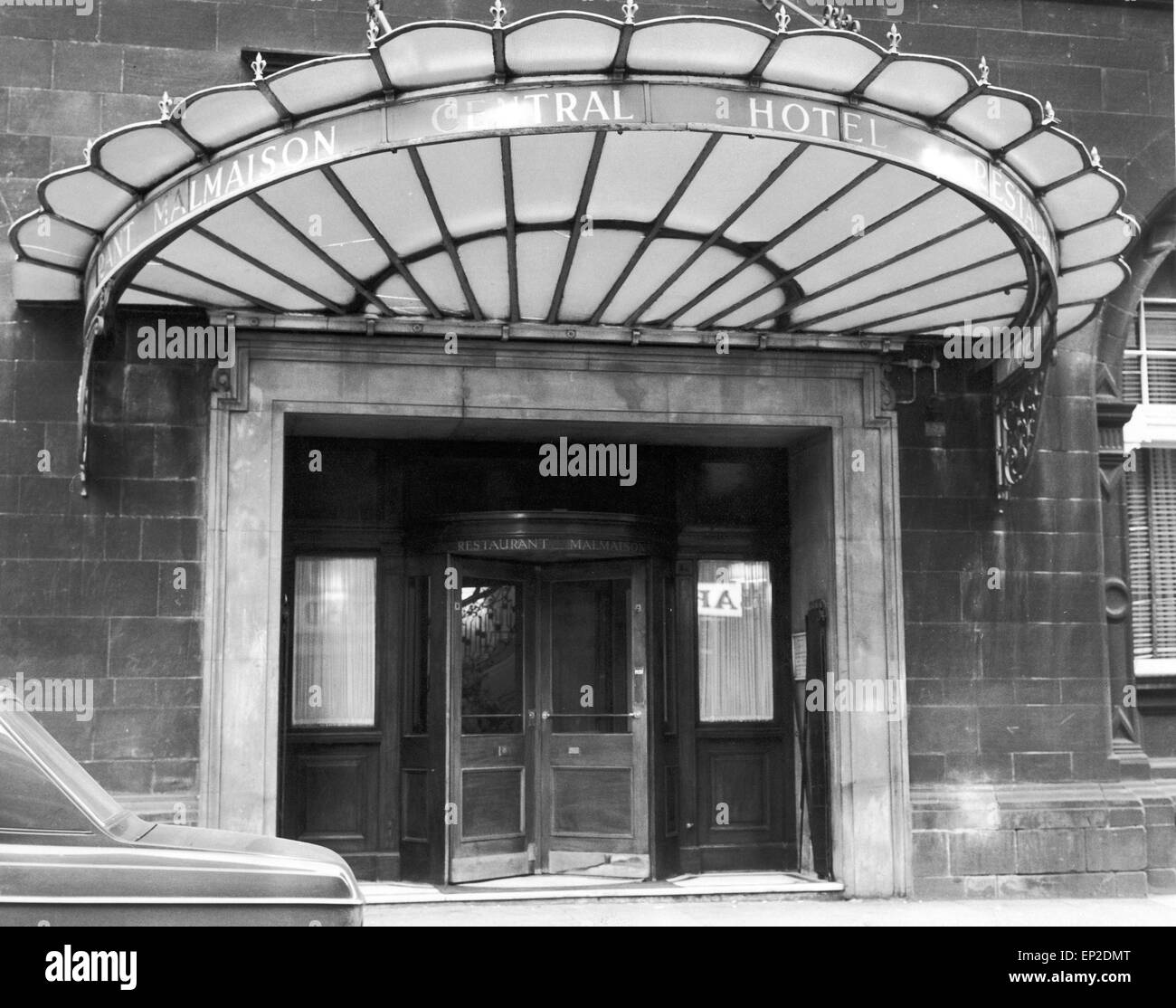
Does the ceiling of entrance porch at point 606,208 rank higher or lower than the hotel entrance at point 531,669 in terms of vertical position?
higher

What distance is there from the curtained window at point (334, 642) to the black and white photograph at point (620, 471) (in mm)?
40

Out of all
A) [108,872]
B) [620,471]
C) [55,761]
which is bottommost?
[108,872]

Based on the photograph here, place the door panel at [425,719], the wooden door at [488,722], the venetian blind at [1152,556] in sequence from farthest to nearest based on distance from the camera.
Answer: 1. the venetian blind at [1152,556]
2. the wooden door at [488,722]
3. the door panel at [425,719]

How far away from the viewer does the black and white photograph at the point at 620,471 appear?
9125 millimetres

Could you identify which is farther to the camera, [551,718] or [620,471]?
[620,471]

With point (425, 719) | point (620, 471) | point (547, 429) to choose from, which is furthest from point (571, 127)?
point (425, 719)

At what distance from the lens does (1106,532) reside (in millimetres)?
12492

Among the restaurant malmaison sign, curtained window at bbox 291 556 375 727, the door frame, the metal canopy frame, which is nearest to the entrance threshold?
the door frame

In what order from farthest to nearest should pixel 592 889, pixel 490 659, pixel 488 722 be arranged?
pixel 490 659 → pixel 488 722 → pixel 592 889

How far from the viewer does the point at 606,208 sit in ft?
30.6

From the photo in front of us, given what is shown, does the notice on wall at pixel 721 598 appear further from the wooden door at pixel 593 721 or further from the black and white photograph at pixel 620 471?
the wooden door at pixel 593 721

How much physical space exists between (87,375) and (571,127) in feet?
14.7

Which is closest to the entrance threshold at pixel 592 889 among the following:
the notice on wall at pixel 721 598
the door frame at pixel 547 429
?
the door frame at pixel 547 429

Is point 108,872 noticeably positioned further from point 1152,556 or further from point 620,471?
point 1152,556
